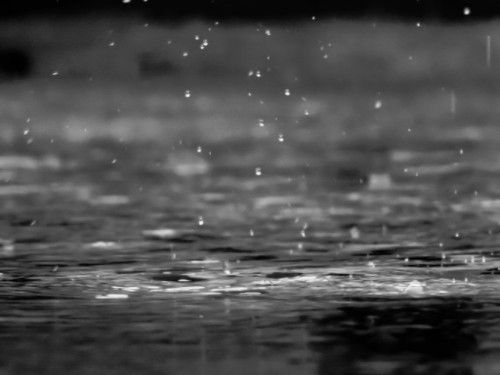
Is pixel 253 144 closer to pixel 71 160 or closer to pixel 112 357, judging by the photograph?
pixel 71 160

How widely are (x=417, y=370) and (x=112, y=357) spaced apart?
118cm

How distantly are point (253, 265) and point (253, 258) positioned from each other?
0.34 m

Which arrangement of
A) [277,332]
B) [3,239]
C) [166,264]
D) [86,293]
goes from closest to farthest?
1. [277,332]
2. [86,293]
3. [166,264]
4. [3,239]

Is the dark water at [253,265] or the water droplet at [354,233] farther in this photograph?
the water droplet at [354,233]

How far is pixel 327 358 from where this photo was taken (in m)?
6.82

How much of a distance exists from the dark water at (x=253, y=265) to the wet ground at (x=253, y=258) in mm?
18

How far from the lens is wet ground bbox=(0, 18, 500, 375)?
23.2 ft

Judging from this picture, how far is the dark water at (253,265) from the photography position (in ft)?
23.1

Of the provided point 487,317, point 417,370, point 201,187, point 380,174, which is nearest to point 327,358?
point 417,370

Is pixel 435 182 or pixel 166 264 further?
pixel 435 182

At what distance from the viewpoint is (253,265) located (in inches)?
390

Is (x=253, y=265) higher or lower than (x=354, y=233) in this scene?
lower

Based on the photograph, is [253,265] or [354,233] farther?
[354,233]

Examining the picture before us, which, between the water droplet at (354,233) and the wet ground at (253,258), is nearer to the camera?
the wet ground at (253,258)
